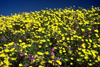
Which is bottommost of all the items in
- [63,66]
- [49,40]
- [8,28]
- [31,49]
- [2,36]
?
[63,66]

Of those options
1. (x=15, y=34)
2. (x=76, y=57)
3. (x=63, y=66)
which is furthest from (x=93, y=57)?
(x=15, y=34)

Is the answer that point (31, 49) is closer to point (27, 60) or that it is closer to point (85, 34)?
point (27, 60)

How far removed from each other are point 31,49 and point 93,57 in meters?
2.25

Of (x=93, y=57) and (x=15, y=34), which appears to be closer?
(x=93, y=57)

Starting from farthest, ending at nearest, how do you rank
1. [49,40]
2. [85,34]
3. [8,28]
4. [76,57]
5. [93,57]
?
1. [8,28]
2. [85,34]
3. [49,40]
4. [76,57]
5. [93,57]

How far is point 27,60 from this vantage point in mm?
4234

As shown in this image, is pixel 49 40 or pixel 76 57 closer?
pixel 76 57

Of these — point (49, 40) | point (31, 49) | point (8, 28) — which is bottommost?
point (31, 49)

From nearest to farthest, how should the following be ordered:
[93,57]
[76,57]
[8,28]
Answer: [93,57] < [76,57] < [8,28]

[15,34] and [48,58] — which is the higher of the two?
[15,34]

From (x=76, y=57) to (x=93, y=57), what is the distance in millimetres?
613

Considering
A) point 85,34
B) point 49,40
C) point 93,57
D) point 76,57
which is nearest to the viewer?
point 93,57

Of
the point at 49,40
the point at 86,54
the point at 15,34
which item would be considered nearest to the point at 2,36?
the point at 15,34

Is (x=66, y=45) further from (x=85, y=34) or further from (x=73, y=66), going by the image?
(x=85, y=34)
